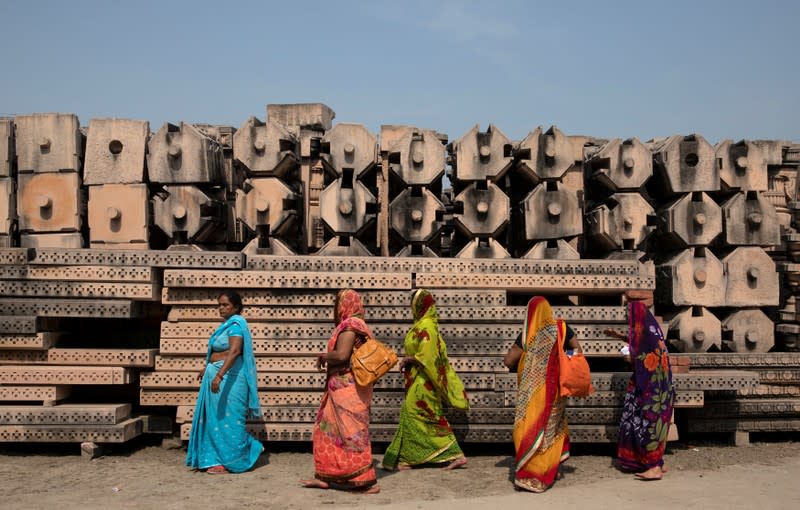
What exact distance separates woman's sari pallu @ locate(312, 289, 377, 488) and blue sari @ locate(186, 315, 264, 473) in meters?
0.79

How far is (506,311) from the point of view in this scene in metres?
6.61

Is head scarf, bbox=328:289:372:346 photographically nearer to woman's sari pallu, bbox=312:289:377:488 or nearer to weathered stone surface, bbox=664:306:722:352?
woman's sari pallu, bbox=312:289:377:488

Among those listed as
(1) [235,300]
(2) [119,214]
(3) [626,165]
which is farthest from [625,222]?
(2) [119,214]

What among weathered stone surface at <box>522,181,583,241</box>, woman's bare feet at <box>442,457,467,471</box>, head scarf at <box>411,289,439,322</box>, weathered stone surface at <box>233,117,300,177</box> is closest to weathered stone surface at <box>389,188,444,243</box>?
weathered stone surface at <box>522,181,583,241</box>

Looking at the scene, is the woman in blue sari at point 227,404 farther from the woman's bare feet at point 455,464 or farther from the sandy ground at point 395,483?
the woman's bare feet at point 455,464

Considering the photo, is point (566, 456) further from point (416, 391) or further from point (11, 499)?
point (11, 499)

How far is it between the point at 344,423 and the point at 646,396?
7.81ft

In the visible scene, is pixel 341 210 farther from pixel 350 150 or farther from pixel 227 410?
pixel 227 410

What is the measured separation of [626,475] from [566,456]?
511mm

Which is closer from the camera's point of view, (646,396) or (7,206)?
(646,396)

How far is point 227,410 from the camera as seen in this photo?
589 cm

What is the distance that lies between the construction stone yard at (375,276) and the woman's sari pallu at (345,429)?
1.23 feet

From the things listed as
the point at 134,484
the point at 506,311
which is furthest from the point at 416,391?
the point at 134,484

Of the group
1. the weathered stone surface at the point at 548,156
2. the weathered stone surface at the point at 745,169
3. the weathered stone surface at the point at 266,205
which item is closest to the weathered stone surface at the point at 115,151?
the weathered stone surface at the point at 266,205
